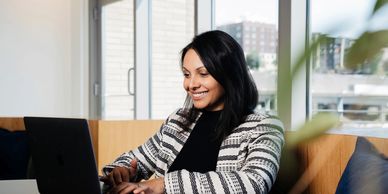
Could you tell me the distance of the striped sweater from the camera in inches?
51.4

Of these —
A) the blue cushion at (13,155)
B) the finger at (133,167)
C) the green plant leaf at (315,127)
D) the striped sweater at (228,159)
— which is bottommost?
the blue cushion at (13,155)

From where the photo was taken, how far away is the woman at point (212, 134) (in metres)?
1.37

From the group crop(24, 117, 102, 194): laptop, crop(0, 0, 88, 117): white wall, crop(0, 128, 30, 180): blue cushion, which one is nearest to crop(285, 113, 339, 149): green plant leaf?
crop(24, 117, 102, 194): laptop

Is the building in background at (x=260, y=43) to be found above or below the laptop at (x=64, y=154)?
above

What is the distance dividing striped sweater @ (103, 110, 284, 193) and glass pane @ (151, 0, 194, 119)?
1.56 m

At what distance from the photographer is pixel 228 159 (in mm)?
1515

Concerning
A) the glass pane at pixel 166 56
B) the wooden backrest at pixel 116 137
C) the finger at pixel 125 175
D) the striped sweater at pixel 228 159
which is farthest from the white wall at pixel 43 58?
the finger at pixel 125 175

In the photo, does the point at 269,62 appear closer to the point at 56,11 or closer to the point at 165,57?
the point at 165,57

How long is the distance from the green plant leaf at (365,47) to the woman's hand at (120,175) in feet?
4.37

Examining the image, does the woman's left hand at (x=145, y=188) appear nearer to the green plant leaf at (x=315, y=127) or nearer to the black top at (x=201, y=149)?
the black top at (x=201, y=149)

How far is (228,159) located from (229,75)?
0.28 metres

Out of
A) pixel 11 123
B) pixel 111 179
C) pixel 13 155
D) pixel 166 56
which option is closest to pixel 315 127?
pixel 111 179

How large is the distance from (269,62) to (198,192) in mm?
1048

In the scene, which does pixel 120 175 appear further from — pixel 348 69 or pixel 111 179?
pixel 348 69
